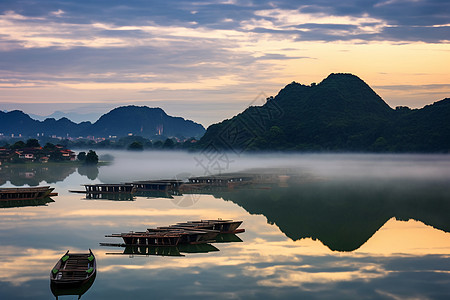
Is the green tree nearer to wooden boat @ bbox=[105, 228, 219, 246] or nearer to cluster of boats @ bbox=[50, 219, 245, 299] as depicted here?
cluster of boats @ bbox=[50, 219, 245, 299]

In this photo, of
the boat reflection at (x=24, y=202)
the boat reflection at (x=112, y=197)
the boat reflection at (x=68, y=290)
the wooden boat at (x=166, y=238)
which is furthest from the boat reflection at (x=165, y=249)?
the boat reflection at (x=112, y=197)

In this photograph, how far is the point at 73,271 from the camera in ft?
88.9

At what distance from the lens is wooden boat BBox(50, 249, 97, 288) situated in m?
26.0

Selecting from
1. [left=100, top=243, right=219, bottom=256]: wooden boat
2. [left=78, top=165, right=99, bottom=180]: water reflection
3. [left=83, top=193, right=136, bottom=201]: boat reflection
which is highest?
[left=78, top=165, right=99, bottom=180]: water reflection

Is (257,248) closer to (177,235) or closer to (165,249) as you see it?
(177,235)

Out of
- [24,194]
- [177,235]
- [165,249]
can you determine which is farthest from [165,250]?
[24,194]

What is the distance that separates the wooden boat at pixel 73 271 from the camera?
26.0 metres

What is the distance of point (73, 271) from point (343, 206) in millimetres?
37832

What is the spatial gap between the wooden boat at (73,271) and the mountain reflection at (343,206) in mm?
17542

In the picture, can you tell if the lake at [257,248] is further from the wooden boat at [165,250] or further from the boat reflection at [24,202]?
the boat reflection at [24,202]

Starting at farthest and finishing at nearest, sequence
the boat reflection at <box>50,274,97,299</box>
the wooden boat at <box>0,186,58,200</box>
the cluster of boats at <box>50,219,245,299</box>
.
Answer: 1. the wooden boat at <box>0,186,58,200</box>
2. the cluster of boats at <box>50,219,245,299</box>
3. the boat reflection at <box>50,274,97,299</box>

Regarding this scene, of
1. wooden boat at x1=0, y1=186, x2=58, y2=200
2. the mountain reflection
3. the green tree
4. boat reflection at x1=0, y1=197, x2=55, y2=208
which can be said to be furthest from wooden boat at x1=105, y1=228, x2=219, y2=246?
the green tree

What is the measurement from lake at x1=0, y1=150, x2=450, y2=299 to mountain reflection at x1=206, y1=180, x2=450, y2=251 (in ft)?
0.39

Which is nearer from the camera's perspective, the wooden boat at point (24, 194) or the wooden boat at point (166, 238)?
the wooden boat at point (166, 238)
